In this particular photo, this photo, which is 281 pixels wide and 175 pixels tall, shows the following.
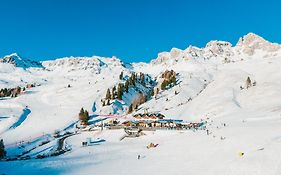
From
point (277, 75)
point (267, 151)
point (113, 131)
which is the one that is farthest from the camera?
point (277, 75)

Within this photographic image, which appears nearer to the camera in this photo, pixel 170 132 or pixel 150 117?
pixel 170 132

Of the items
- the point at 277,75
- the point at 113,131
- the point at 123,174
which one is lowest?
the point at 123,174

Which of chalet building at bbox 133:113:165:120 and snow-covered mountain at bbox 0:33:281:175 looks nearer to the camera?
snow-covered mountain at bbox 0:33:281:175

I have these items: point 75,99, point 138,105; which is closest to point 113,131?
point 138,105

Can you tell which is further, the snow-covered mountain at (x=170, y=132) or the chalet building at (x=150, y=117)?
the chalet building at (x=150, y=117)

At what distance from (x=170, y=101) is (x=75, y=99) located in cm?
5263

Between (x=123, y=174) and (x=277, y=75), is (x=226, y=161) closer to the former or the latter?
(x=123, y=174)

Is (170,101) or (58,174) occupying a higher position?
(170,101)

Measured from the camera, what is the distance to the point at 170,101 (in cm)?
14250

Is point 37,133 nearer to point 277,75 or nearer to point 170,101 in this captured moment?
point 170,101

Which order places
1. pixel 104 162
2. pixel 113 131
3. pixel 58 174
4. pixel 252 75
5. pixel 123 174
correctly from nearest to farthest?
pixel 123 174
pixel 58 174
pixel 104 162
pixel 113 131
pixel 252 75

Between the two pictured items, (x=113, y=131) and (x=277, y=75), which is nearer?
(x=113, y=131)

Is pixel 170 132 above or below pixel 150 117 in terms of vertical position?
below

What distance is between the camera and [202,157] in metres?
A: 40.5
